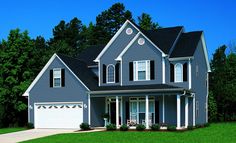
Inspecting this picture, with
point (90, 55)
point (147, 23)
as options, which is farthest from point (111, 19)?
point (90, 55)

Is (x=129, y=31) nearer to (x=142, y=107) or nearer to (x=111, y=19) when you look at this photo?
(x=142, y=107)

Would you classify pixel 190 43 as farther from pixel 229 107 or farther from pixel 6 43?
pixel 6 43

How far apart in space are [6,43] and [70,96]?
11858 millimetres

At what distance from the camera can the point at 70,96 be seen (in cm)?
3522

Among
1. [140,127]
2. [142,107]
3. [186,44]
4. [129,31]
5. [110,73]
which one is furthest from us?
[110,73]

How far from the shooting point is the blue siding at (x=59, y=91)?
114 feet

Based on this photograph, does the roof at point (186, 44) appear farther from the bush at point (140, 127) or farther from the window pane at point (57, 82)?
the window pane at point (57, 82)

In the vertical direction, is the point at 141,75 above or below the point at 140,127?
above

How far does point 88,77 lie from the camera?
36.6 meters

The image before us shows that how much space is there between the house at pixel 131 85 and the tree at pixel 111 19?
37.0 m

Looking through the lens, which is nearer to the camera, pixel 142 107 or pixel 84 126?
pixel 84 126

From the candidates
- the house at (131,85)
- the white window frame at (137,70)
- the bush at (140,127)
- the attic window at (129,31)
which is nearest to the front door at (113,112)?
the house at (131,85)

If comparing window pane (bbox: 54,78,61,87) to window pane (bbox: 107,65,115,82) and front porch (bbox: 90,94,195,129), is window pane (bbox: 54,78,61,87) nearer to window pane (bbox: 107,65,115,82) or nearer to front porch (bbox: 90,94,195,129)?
front porch (bbox: 90,94,195,129)

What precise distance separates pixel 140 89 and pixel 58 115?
8.80 m
